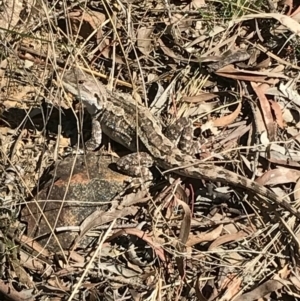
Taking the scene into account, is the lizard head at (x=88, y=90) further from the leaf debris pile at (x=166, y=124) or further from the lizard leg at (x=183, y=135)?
the lizard leg at (x=183, y=135)

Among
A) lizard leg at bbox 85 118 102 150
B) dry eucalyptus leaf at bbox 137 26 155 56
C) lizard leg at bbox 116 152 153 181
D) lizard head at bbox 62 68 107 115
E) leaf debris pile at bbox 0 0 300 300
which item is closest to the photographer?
leaf debris pile at bbox 0 0 300 300

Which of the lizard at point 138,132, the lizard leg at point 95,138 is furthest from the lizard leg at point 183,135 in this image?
the lizard leg at point 95,138

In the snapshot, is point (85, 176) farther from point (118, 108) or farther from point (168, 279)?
point (168, 279)

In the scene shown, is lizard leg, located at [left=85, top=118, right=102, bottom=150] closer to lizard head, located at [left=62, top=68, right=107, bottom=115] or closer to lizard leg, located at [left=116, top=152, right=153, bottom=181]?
lizard head, located at [left=62, top=68, right=107, bottom=115]

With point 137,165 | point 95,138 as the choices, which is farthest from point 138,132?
point 95,138

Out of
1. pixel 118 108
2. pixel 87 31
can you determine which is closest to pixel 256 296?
pixel 118 108

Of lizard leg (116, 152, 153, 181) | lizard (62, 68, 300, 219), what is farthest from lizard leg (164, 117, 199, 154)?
lizard leg (116, 152, 153, 181)
